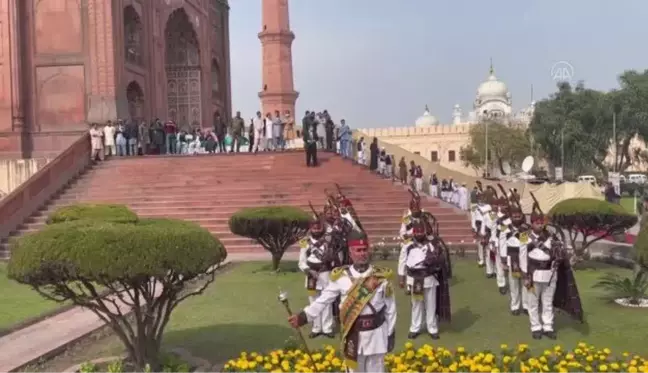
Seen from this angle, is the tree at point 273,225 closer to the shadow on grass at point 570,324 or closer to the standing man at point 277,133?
the shadow on grass at point 570,324

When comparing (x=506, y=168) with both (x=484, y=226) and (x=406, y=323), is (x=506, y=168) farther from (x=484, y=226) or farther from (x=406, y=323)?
(x=406, y=323)

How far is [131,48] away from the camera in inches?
1073

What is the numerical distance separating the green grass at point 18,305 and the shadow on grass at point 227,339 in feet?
7.94

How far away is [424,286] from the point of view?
27.5ft

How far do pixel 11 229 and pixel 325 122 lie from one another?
1017cm

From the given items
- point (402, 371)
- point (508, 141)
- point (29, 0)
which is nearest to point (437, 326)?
point (402, 371)

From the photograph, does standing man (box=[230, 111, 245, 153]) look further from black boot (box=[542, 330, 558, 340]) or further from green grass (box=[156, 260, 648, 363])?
black boot (box=[542, 330, 558, 340])

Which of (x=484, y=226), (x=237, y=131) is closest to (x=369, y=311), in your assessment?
(x=484, y=226)

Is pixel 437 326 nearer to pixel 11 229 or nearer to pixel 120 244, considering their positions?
pixel 120 244

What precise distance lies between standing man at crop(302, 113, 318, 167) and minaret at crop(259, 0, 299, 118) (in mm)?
15441

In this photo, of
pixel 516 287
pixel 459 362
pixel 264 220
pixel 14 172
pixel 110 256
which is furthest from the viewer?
pixel 14 172

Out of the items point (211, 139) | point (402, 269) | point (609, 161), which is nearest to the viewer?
point (402, 269)

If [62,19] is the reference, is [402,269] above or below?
below

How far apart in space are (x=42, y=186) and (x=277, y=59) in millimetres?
20006
